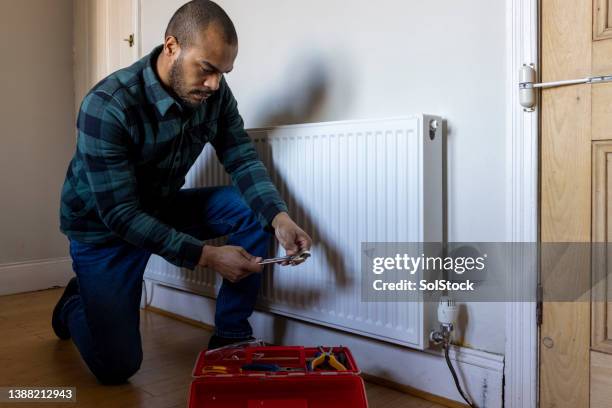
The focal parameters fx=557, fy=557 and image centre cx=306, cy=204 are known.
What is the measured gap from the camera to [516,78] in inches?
44.0

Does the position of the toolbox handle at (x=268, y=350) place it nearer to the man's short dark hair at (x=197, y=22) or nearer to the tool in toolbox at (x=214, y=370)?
the tool in toolbox at (x=214, y=370)

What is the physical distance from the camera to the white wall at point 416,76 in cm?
117

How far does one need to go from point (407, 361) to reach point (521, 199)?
0.47 meters

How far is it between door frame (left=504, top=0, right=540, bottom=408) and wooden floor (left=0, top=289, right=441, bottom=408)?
211mm

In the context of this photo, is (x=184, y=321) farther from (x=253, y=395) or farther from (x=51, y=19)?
(x=51, y=19)

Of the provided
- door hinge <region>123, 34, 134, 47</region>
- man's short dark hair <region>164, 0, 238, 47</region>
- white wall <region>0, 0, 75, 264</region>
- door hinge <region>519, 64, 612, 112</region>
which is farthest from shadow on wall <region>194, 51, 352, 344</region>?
white wall <region>0, 0, 75, 264</region>

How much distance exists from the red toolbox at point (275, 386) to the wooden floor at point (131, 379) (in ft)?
0.74

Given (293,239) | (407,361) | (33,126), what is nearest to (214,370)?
(293,239)

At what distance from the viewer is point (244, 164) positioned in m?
1.44

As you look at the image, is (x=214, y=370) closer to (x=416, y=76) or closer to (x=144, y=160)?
(x=144, y=160)

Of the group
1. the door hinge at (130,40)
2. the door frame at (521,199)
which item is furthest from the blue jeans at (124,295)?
the door hinge at (130,40)

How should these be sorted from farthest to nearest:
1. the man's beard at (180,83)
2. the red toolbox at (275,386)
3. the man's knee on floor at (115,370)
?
the man's knee on floor at (115,370) → the man's beard at (180,83) → the red toolbox at (275,386)

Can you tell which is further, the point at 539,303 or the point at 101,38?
the point at 101,38

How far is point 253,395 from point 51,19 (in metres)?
2.14
